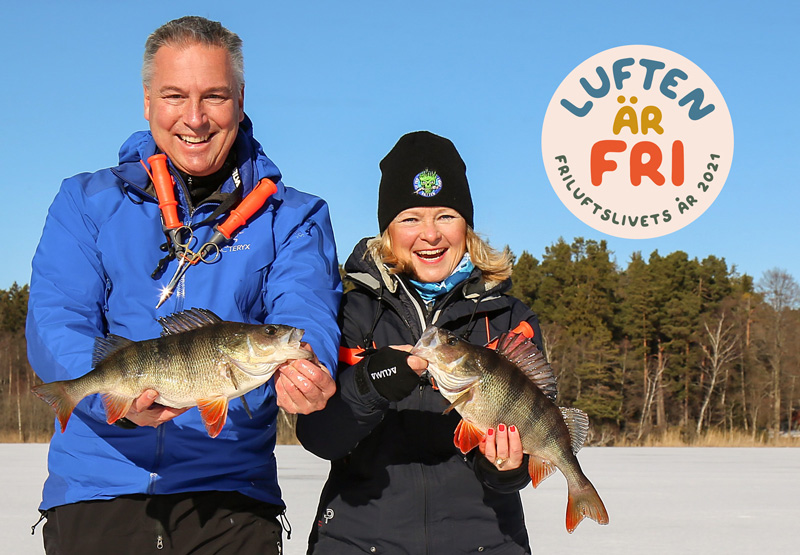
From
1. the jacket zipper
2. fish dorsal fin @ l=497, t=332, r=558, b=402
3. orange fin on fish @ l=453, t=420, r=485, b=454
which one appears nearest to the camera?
orange fin on fish @ l=453, t=420, r=485, b=454

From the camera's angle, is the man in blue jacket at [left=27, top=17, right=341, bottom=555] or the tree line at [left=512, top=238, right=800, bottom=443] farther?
the tree line at [left=512, top=238, right=800, bottom=443]

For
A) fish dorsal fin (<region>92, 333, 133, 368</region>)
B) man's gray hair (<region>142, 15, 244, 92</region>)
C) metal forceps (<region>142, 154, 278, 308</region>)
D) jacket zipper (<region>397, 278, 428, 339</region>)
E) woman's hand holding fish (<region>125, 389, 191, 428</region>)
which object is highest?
man's gray hair (<region>142, 15, 244, 92</region>)

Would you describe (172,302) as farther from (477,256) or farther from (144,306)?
(477,256)

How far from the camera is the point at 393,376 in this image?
3.27 meters

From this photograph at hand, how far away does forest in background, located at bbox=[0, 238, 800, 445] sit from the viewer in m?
42.3

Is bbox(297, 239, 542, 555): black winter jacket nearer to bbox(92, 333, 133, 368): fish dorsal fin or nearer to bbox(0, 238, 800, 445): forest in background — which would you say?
bbox(92, 333, 133, 368): fish dorsal fin

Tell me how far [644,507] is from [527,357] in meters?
9.11

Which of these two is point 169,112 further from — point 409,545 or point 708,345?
point 708,345

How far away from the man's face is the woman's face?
1.00 meters

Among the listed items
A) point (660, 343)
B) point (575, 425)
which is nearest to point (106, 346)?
point (575, 425)

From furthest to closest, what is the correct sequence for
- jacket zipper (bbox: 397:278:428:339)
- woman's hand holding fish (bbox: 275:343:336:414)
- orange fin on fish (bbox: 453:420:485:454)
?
jacket zipper (bbox: 397:278:428:339) < orange fin on fish (bbox: 453:420:485:454) < woman's hand holding fish (bbox: 275:343:336:414)

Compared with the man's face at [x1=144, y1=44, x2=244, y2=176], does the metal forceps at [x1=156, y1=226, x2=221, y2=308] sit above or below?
below

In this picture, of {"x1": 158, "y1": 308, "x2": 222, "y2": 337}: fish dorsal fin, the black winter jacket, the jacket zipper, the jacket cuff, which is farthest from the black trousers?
the jacket zipper

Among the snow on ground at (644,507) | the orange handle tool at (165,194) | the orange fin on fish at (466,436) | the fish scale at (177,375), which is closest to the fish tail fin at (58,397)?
the fish scale at (177,375)
